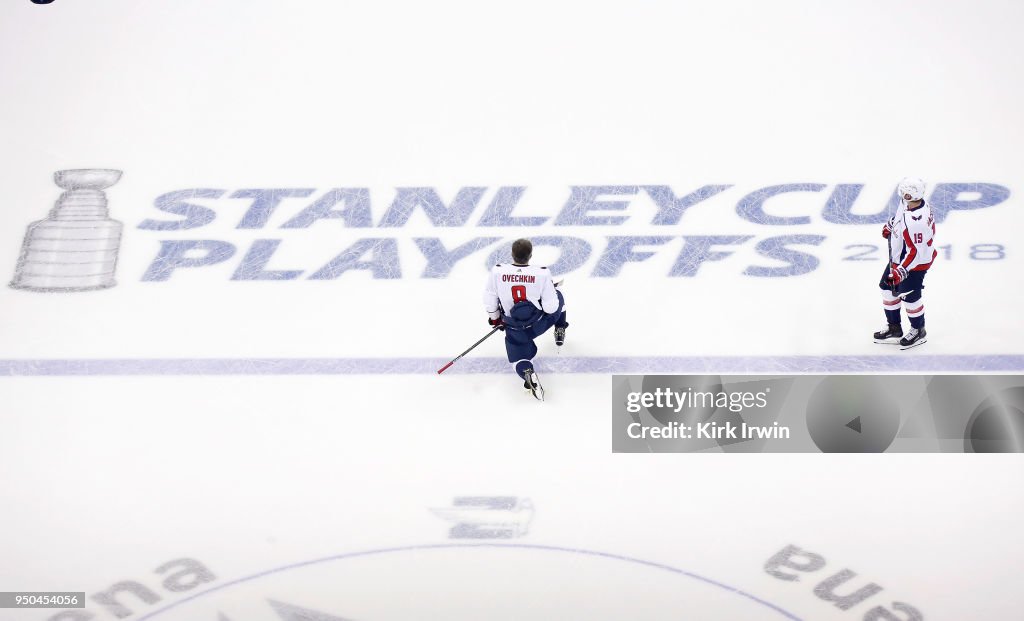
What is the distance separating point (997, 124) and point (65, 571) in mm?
6314

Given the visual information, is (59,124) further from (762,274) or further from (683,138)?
(762,274)

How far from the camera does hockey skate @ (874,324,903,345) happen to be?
17.3 feet

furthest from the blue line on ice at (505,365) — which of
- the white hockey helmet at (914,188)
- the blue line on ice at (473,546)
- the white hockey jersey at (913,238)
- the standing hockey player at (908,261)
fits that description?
the blue line on ice at (473,546)

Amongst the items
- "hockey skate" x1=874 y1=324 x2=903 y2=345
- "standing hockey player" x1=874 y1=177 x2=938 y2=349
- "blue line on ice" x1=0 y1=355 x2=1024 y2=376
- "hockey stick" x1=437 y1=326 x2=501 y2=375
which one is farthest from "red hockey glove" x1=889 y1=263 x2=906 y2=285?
"hockey stick" x1=437 y1=326 x2=501 y2=375

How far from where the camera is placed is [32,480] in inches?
191

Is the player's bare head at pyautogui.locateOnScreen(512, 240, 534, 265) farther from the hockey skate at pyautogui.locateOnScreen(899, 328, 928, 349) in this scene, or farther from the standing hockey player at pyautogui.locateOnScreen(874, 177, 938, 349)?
the hockey skate at pyautogui.locateOnScreen(899, 328, 928, 349)

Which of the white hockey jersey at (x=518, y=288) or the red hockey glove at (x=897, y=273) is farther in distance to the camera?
the red hockey glove at (x=897, y=273)

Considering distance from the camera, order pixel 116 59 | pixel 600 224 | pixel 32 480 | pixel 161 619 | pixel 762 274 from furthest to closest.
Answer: pixel 116 59 < pixel 600 224 < pixel 762 274 < pixel 32 480 < pixel 161 619

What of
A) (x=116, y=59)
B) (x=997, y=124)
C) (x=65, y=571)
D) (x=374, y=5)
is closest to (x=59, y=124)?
(x=116, y=59)

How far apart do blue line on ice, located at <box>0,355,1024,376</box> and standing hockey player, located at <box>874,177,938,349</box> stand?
0.16 m

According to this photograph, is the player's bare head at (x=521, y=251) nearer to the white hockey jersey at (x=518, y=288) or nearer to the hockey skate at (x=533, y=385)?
the white hockey jersey at (x=518, y=288)

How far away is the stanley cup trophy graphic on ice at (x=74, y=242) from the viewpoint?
5992 millimetres

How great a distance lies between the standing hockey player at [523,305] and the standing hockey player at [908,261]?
1.78 metres

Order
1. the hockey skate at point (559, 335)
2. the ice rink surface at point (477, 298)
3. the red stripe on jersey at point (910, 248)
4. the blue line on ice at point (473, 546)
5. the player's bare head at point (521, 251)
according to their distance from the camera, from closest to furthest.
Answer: the blue line on ice at point (473, 546) → the ice rink surface at point (477, 298) → the player's bare head at point (521, 251) → the red stripe on jersey at point (910, 248) → the hockey skate at point (559, 335)
